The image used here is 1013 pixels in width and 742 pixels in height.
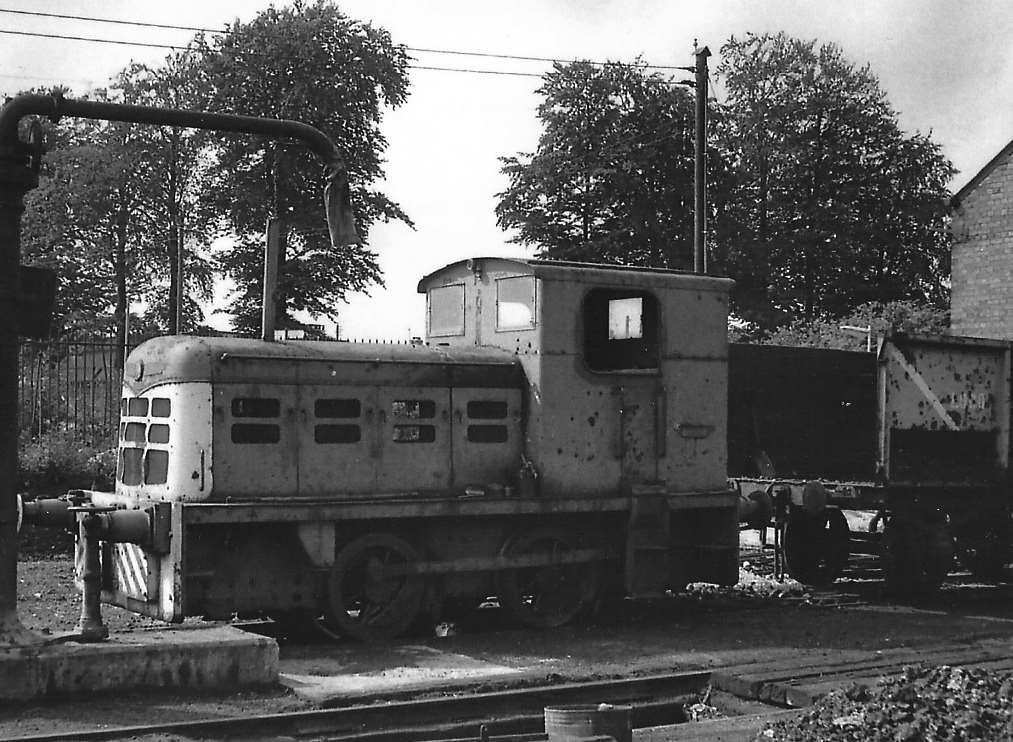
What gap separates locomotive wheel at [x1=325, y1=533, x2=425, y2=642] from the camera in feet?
33.9

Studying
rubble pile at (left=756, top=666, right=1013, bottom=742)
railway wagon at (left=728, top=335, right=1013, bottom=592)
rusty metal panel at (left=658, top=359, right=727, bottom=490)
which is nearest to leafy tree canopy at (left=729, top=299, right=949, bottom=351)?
railway wagon at (left=728, top=335, right=1013, bottom=592)

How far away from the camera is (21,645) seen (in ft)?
25.8

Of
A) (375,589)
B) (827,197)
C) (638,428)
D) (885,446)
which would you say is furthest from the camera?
(827,197)

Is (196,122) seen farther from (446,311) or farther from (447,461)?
(446,311)

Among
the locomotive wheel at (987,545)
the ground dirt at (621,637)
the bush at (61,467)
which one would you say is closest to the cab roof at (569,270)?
the ground dirt at (621,637)

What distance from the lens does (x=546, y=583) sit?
11.6 meters

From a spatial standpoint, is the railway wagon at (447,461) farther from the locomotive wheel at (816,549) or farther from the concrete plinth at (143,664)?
the locomotive wheel at (816,549)

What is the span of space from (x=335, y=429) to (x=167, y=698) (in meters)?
2.99

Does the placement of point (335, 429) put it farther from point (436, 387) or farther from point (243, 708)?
point (243, 708)

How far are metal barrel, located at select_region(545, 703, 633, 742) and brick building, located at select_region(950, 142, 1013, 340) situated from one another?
2250cm

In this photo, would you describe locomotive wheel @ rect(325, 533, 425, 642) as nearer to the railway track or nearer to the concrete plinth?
the concrete plinth

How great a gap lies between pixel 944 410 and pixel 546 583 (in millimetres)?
5570

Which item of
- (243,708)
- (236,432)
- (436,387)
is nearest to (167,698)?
(243,708)

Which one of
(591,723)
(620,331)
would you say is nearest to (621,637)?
(620,331)
